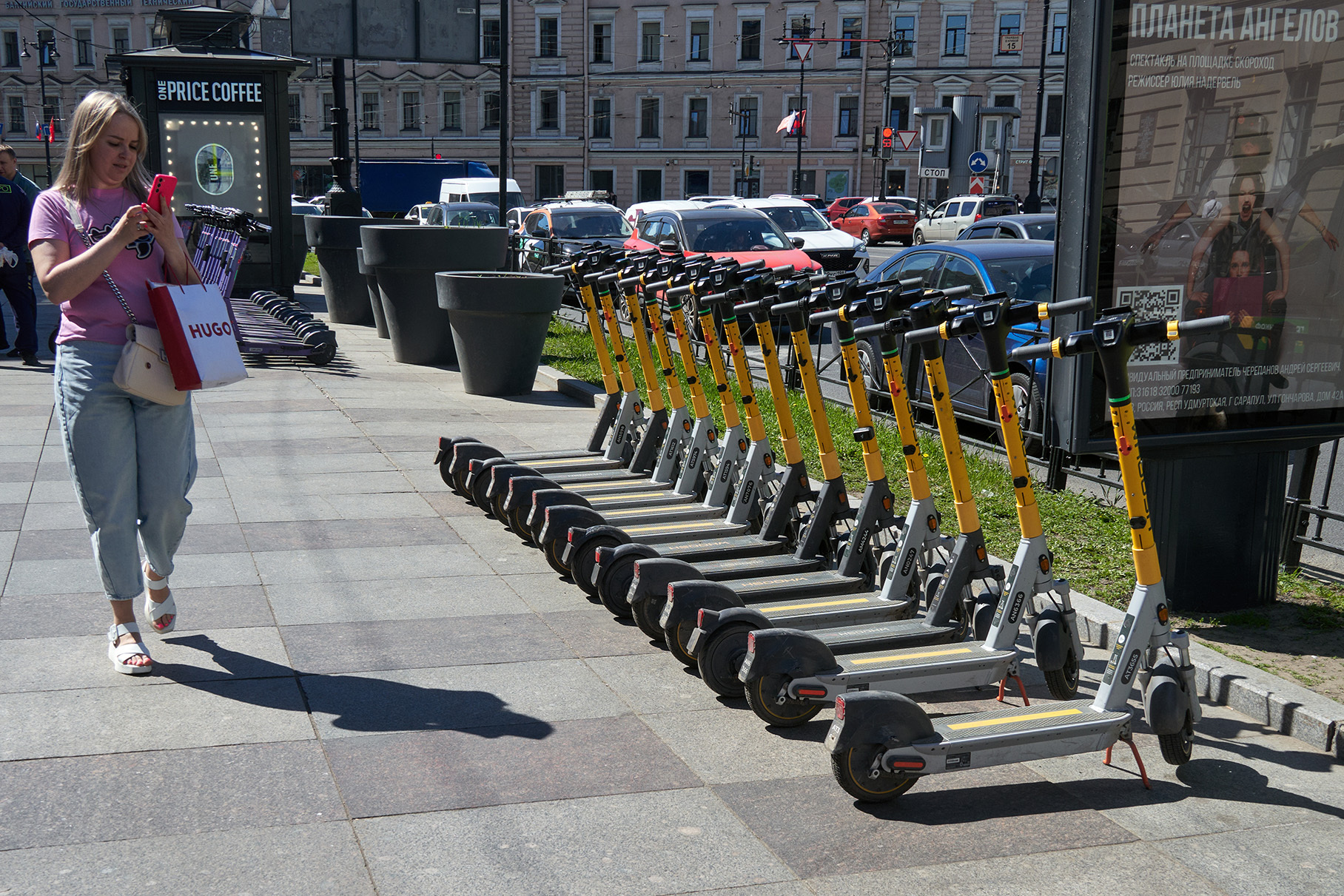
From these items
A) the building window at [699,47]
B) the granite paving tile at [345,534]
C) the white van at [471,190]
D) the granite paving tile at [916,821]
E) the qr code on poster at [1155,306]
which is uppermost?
the building window at [699,47]

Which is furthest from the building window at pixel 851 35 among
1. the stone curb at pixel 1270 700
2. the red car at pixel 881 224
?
the stone curb at pixel 1270 700

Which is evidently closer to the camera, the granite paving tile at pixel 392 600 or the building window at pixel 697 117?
the granite paving tile at pixel 392 600

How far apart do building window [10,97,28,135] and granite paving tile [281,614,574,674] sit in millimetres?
78879

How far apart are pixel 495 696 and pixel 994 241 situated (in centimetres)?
701

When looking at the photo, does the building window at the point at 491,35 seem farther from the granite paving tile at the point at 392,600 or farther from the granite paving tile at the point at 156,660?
the granite paving tile at the point at 156,660

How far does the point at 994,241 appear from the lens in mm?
10102

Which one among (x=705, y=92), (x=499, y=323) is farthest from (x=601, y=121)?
(x=499, y=323)

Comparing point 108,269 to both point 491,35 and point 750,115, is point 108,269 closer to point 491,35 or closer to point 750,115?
point 750,115

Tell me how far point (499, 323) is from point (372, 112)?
63603 mm

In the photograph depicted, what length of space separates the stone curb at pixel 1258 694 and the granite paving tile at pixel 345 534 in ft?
9.93

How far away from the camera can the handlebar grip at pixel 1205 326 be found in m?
3.52

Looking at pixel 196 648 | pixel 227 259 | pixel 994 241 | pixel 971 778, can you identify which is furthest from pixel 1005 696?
pixel 227 259

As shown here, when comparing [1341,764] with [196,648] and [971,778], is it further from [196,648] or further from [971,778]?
[196,648]

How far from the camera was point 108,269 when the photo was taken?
4219mm
